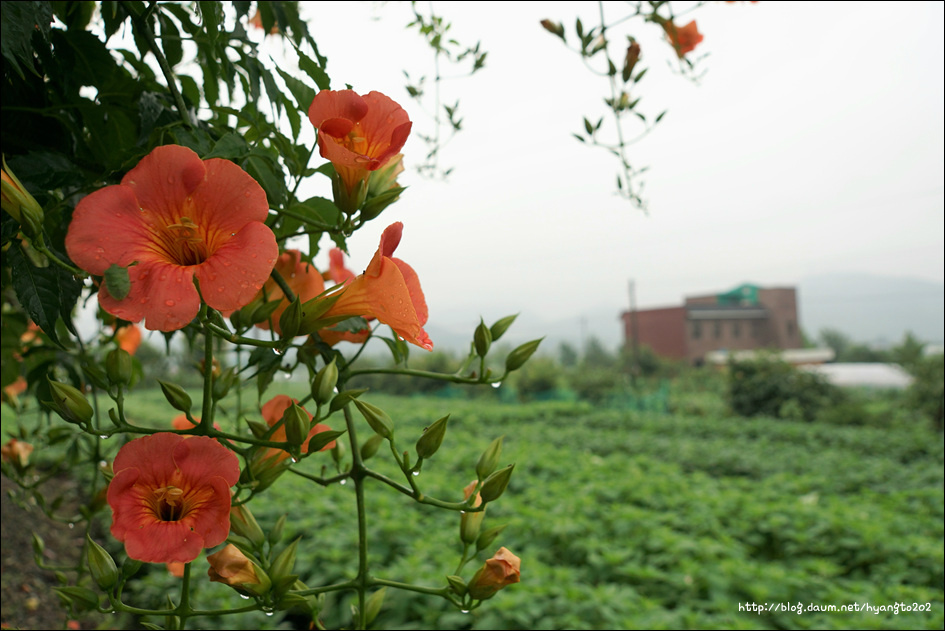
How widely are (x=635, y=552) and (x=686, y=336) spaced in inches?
1389

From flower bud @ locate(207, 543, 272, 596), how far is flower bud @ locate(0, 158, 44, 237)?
348 mm

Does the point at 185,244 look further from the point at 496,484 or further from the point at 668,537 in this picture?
the point at 668,537

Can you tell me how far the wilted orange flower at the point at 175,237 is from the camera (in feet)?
1.42

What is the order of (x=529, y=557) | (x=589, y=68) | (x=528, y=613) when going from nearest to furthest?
(x=589, y=68) < (x=528, y=613) < (x=529, y=557)

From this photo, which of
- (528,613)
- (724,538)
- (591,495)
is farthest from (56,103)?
(591,495)

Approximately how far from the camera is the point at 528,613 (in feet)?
8.69

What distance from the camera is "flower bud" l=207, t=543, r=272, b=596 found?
62 centimetres

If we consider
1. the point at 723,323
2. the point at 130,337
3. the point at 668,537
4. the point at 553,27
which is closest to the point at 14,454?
the point at 130,337

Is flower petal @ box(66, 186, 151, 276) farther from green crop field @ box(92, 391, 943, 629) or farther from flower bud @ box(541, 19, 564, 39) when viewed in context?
flower bud @ box(541, 19, 564, 39)

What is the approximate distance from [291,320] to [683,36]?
1387 millimetres

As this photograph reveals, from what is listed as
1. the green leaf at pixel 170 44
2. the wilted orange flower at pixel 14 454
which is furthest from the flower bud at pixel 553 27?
the wilted orange flower at pixel 14 454

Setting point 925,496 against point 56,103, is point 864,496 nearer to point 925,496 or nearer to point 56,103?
point 925,496

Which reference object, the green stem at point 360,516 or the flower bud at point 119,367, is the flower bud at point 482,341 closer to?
the green stem at point 360,516

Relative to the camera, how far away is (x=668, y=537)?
12.3 feet
